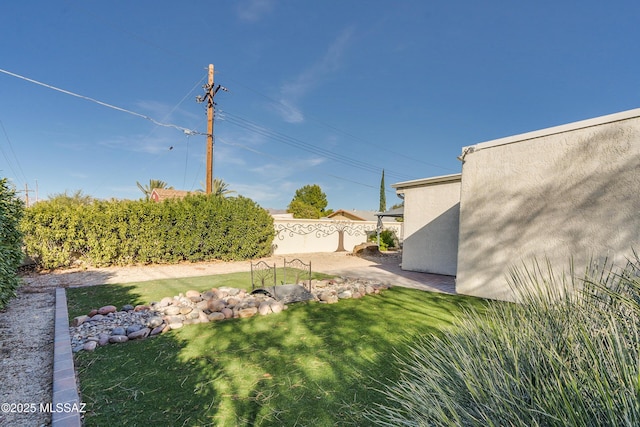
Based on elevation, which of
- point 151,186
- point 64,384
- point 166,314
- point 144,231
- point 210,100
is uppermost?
point 210,100

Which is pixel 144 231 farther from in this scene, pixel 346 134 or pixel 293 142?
pixel 346 134

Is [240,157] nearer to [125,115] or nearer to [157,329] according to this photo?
[125,115]

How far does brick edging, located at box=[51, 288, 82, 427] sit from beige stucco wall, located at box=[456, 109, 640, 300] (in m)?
7.35

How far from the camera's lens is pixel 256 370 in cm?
315

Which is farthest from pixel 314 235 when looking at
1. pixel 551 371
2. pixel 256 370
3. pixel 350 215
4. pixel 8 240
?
pixel 350 215

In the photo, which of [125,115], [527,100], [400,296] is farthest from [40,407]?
[527,100]

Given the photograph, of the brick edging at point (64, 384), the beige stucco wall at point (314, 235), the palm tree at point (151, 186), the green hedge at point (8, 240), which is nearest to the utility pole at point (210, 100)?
the beige stucco wall at point (314, 235)

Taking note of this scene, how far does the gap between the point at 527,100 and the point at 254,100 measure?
680 inches

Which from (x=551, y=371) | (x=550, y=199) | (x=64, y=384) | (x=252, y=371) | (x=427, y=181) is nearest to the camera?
(x=551, y=371)

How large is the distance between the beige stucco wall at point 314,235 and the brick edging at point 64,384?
12260 mm

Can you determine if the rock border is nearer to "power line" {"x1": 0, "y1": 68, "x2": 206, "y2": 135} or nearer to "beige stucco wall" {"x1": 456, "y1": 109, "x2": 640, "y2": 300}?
"beige stucco wall" {"x1": 456, "y1": 109, "x2": 640, "y2": 300}

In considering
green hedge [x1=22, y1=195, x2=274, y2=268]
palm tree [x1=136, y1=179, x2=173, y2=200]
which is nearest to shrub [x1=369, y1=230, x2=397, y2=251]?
green hedge [x1=22, y1=195, x2=274, y2=268]

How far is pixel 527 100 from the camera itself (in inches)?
633

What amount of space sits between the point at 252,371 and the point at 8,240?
635cm
